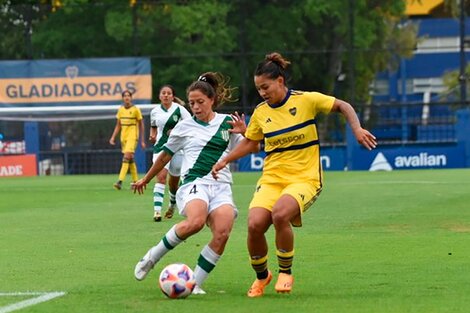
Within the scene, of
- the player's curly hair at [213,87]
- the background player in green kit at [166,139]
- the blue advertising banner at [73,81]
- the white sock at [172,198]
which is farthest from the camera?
the blue advertising banner at [73,81]

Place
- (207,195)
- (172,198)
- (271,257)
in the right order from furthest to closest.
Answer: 1. (172,198)
2. (271,257)
3. (207,195)

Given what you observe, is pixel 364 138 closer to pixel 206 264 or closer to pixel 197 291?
pixel 206 264

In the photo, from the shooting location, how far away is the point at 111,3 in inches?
1785

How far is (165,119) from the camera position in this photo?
731 inches

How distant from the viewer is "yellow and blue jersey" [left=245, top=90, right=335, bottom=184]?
32.2ft

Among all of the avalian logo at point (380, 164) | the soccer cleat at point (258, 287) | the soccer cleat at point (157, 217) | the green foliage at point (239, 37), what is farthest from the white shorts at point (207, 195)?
the green foliage at point (239, 37)

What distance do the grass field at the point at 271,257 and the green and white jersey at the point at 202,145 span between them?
37.0 inches

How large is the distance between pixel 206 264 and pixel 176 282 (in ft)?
1.49

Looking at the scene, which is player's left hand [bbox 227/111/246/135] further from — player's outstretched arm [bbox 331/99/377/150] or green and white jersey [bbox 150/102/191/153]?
green and white jersey [bbox 150/102/191/153]

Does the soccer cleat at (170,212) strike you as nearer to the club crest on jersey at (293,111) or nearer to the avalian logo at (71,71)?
the club crest on jersey at (293,111)

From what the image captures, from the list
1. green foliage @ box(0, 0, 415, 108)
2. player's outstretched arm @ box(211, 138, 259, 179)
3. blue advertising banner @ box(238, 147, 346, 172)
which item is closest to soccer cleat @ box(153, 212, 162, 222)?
player's outstretched arm @ box(211, 138, 259, 179)

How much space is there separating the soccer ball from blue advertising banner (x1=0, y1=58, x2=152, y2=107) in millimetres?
30981

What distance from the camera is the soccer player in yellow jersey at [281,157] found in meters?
9.61

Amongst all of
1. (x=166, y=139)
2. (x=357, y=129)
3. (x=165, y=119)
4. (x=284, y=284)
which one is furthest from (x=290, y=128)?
(x=165, y=119)
